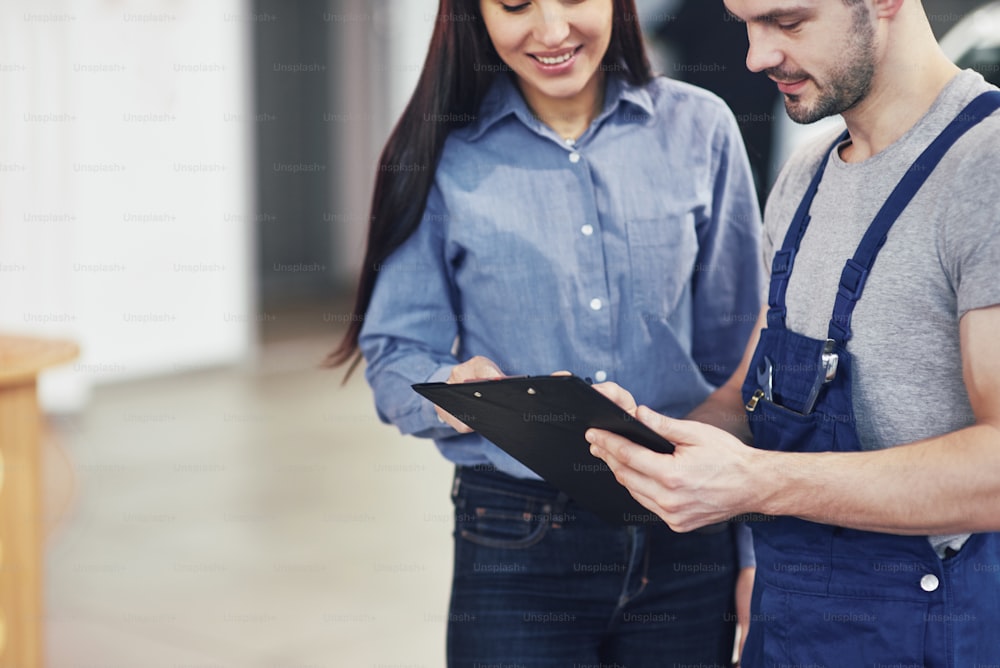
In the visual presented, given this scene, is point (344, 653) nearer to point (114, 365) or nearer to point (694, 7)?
point (694, 7)

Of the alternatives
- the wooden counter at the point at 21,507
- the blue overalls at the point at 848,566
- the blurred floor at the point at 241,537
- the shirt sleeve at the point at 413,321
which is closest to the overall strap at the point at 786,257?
the blue overalls at the point at 848,566

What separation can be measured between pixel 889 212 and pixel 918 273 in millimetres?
75

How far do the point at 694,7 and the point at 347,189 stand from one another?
19.5 feet

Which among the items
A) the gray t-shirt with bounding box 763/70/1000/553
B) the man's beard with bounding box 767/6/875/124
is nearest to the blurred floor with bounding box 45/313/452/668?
the gray t-shirt with bounding box 763/70/1000/553

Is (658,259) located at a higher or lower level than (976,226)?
lower

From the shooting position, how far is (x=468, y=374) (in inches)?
61.3

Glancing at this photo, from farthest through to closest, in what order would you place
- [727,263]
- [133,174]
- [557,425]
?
[133,174] < [727,263] < [557,425]

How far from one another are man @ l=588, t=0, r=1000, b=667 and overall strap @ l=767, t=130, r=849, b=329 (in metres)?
0.05

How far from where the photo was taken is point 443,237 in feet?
5.67

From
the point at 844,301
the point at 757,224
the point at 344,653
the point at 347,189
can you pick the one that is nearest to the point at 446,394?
the point at 844,301

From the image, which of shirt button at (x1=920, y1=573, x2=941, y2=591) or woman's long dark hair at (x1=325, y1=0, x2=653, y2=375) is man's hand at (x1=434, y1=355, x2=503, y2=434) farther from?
shirt button at (x1=920, y1=573, x2=941, y2=591)

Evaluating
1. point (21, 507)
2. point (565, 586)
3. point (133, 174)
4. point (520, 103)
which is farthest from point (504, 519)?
point (133, 174)

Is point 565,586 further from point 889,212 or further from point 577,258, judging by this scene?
point 889,212

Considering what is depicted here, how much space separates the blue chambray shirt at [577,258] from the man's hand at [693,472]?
0.40 m
